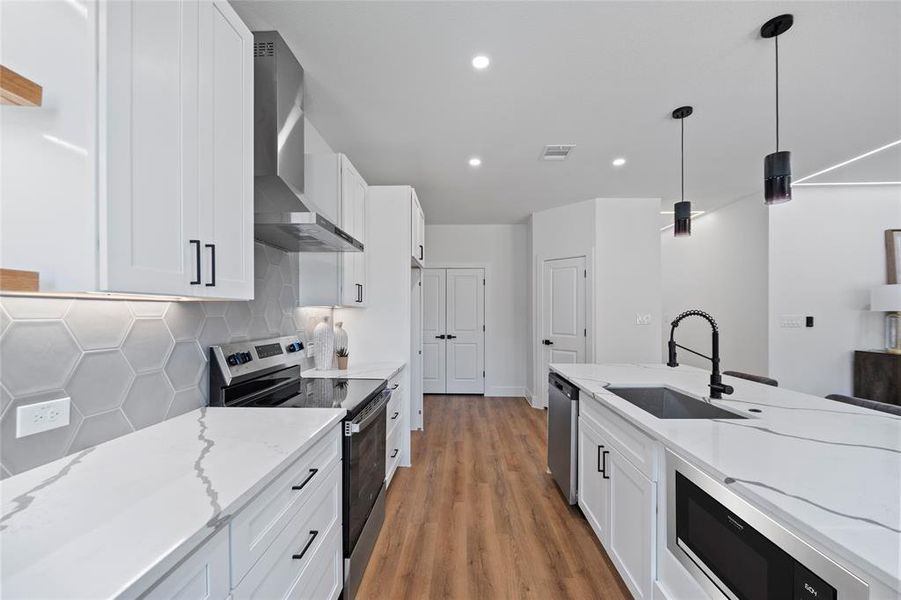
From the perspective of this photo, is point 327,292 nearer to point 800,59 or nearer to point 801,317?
point 800,59

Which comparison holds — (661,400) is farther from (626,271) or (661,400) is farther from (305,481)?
(626,271)

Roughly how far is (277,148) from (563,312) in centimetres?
398

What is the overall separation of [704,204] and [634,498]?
15.0 feet

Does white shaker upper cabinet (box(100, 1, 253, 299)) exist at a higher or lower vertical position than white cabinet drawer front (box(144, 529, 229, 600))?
higher

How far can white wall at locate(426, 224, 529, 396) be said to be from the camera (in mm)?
5652

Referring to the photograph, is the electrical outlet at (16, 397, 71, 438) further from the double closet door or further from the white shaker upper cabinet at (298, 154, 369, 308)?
the double closet door

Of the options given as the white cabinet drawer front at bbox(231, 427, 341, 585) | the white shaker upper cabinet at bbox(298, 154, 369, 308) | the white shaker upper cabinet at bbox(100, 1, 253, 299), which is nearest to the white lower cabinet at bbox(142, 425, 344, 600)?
the white cabinet drawer front at bbox(231, 427, 341, 585)

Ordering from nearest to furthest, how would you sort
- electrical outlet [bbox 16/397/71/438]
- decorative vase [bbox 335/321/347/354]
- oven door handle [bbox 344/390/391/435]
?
electrical outlet [bbox 16/397/71/438]
oven door handle [bbox 344/390/391/435]
decorative vase [bbox 335/321/347/354]

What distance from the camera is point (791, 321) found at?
13.2 feet

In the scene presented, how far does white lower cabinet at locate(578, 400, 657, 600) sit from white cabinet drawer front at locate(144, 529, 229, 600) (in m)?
1.44

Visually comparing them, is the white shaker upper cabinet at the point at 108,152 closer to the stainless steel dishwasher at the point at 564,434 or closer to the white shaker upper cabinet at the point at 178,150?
the white shaker upper cabinet at the point at 178,150

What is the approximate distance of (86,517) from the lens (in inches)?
28.8

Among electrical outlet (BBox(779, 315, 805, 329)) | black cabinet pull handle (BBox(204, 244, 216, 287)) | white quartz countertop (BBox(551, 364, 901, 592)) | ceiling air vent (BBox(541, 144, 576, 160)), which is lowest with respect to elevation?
white quartz countertop (BBox(551, 364, 901, 592))

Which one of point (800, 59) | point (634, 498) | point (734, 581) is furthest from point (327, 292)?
point (800, 59)
